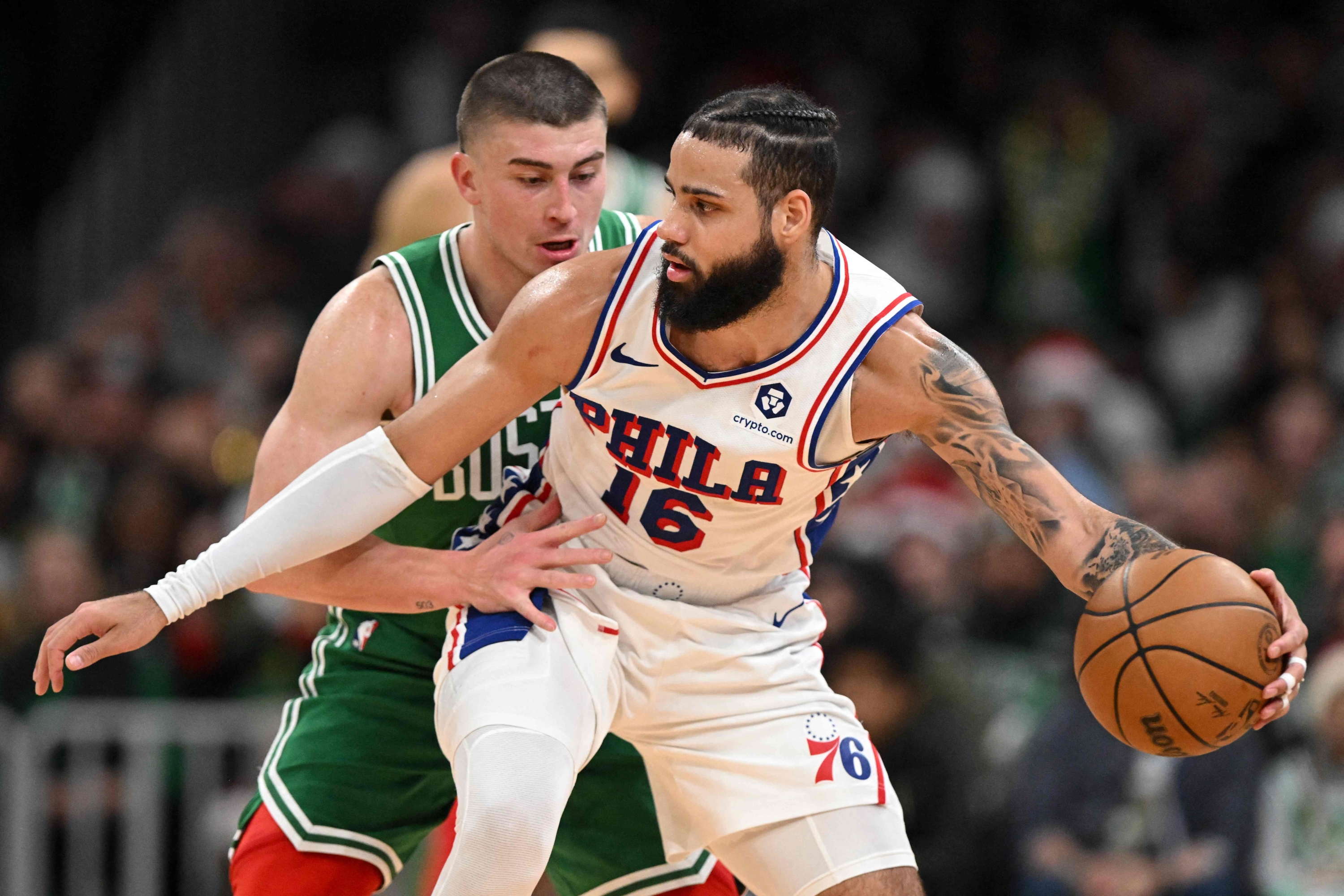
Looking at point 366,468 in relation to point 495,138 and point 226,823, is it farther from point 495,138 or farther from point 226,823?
point 226,823

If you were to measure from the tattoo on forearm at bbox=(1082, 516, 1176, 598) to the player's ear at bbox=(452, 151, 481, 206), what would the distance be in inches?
72.7

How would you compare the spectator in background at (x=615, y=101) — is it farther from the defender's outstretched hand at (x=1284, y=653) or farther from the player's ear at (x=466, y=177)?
the defender's outstretched hand at (x=1284, y=653)

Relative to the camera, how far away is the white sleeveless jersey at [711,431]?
385cm

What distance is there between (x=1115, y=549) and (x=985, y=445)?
358mm

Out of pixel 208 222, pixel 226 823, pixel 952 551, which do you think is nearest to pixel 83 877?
pixel 226 823

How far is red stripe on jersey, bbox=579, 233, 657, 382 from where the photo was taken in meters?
3.91

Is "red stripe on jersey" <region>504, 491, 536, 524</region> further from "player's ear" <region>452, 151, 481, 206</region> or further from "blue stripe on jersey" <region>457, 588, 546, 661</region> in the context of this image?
"player's ear" <region>452, 151, 481, 206</region>

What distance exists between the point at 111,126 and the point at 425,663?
9020 millimetres

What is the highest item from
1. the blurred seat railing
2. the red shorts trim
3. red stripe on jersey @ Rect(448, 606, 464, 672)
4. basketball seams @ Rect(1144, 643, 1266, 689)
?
basketball seams @ Rect(1144, 643, 1266, 689)

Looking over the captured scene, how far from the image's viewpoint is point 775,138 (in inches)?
149

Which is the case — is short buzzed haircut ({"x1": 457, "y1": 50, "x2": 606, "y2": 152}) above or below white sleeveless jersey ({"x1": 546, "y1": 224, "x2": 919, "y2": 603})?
above

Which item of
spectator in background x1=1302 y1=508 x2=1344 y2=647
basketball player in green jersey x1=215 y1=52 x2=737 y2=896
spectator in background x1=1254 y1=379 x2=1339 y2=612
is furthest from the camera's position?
spectator in background x1=1254 y1=379 x2=1339 y2=612

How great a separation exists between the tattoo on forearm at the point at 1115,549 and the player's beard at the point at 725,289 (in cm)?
90

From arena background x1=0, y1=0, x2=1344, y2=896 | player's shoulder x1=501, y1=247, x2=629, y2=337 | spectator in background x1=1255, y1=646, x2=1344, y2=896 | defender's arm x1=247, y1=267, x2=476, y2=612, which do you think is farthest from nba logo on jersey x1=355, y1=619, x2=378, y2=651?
spectator in background x1=1255, y1=646, x2=1344, y2=896
